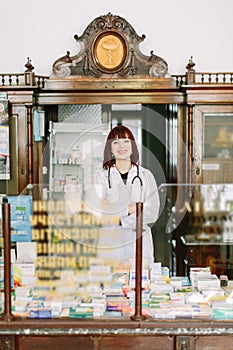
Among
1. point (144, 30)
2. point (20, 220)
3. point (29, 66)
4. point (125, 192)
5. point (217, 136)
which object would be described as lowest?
point (20, 220)

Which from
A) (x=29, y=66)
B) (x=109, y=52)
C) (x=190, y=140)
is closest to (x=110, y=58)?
(x=109, y=52)

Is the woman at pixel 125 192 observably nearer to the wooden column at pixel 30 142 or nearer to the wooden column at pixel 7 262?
the wooden column at pixel 7 262

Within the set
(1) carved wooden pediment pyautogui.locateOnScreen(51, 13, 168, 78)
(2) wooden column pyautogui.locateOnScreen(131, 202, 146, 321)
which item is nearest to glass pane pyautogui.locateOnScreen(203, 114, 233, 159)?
(1) carved wooden pediment pyautogui.locateOnScreen(51, 13, 168, 78)

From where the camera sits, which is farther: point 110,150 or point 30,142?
point 30,142

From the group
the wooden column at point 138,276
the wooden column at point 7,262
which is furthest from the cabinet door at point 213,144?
the wooden column at point 7,262

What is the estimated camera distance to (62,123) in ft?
13.5

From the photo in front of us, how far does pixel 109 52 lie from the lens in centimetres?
398

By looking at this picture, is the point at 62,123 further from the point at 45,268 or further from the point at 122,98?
the point at 45,268

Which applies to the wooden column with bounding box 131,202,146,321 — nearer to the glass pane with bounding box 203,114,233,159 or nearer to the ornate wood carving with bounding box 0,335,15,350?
the ornate wood carving with bounding box 0,335,15,350

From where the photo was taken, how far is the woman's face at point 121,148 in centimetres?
327

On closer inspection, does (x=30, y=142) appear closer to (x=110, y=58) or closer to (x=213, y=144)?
(x=110, y=58)

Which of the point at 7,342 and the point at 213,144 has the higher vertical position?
the point at 213,144

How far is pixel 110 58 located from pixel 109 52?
0.14 ft

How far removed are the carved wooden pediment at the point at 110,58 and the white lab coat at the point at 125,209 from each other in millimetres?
1033
